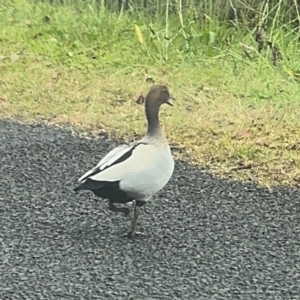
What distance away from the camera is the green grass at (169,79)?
623 cm

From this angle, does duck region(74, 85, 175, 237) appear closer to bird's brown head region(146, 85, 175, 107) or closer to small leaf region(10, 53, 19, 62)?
bird's brown head region(146, 85, 175, 107)

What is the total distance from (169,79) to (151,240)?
136 inches

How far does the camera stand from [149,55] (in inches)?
332

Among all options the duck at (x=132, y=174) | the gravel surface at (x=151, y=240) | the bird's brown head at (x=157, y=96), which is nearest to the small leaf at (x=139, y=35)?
the gravel surface at (x=151, y=240)

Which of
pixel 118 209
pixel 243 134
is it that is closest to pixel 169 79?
pixel 243 134

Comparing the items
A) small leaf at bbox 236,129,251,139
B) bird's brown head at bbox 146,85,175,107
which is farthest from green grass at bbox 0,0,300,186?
bird's brown head at bbox 146,85,175,107

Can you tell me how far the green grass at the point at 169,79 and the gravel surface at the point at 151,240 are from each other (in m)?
0.50

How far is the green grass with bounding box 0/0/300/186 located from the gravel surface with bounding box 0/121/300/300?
19.7 inches

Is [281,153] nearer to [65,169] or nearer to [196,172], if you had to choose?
[196,172]

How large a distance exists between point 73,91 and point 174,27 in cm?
169

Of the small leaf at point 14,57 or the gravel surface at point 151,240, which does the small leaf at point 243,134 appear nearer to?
the gravel surface at point 151,240

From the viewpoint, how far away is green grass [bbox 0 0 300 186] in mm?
6234

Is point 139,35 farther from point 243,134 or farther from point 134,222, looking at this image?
point 134,222

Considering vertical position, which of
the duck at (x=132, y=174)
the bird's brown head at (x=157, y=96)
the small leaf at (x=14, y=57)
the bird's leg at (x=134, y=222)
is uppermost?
the bird's brown head at (x=157, y=96)
